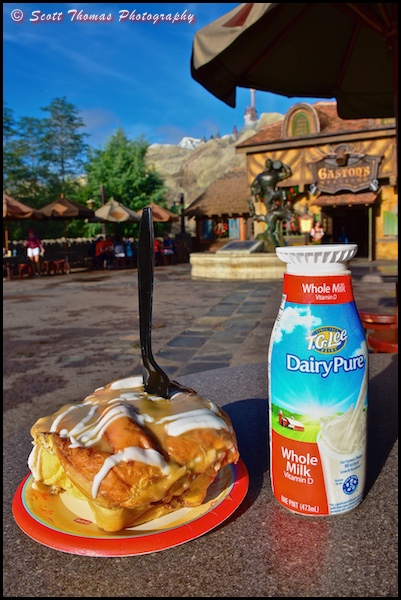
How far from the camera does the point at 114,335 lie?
18.4 ft

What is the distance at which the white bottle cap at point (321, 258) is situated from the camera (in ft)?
2.97

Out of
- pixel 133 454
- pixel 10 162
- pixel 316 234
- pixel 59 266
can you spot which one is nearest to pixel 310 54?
pixel 133 454

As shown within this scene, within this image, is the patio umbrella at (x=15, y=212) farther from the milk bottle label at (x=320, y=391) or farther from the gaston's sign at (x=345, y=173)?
the milk bottle label at (x=320, y=391)

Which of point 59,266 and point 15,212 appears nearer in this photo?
point 15,212

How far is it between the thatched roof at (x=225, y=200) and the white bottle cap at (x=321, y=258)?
22305 mm

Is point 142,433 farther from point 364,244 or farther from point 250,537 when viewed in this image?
point 364,244

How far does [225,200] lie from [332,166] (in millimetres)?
6428

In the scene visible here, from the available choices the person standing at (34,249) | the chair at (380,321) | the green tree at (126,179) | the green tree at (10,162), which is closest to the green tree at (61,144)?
the green tree at (10,162)

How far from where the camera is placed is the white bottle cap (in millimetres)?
904

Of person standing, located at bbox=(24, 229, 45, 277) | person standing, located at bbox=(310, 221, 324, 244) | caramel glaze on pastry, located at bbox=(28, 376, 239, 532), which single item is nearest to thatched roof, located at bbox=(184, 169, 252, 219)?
person standing, located at bbox=(310, 221, 324, 244)

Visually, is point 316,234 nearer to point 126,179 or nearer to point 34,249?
point 34,249

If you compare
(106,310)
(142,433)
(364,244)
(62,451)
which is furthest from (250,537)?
(364,244)

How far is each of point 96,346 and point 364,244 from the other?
81.8ft

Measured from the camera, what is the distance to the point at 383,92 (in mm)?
4496
